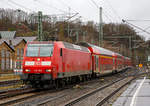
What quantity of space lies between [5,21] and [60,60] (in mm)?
85334

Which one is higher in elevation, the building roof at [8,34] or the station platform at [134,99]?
the building roof at [8,34]

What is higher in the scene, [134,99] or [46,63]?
[46,63]

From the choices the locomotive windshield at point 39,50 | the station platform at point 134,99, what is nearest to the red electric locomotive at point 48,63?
the locomotive windshield at point 39,50

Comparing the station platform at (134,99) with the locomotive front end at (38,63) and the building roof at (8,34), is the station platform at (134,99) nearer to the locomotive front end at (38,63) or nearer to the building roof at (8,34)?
the locomotive front end at (38,63)

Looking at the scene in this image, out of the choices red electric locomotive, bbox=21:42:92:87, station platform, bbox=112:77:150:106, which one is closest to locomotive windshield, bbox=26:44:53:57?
red electric locomotive, bbox=21:42:92:87

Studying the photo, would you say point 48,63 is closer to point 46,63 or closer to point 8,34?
point 46,63

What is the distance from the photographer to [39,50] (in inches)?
678

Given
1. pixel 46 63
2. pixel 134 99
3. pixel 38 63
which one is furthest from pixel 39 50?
pixel 134 99

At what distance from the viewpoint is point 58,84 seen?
1894cm

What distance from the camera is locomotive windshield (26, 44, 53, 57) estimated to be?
1700 cm

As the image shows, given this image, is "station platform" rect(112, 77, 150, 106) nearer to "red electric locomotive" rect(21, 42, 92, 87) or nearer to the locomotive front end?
"red electric locomotive" rect(21, 42, 92, 87)

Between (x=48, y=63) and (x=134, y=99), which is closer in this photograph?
(x=134, y=99)

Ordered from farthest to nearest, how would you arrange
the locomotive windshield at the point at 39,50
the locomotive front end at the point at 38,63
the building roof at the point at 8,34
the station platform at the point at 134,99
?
the building roof at the point at 8,34, the locomotive windshield at the point at 39,50, the locomotive front end at the point at 38,63, the station platform at the point at 134,99

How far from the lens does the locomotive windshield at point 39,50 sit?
17000mm
